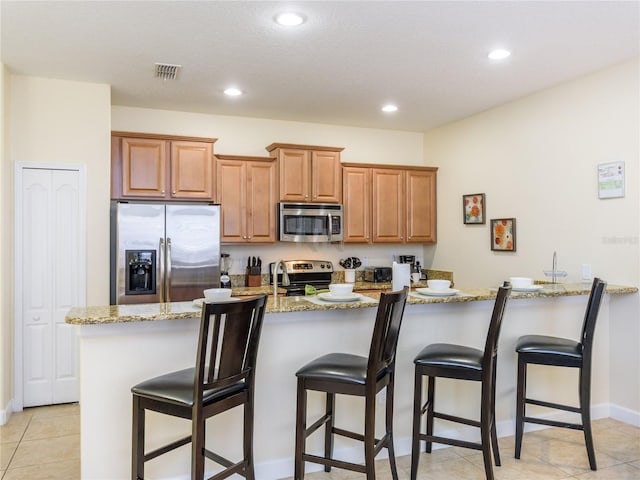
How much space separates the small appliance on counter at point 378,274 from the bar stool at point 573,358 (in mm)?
2561

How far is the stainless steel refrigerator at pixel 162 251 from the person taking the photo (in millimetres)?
4125

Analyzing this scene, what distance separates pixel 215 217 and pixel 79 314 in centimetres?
214

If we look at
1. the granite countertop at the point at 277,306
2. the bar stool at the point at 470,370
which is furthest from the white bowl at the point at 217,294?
the bar stool at the point at 470,370

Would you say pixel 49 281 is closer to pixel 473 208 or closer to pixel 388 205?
pixel 388 205

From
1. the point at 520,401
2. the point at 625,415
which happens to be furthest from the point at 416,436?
the point at 625,415

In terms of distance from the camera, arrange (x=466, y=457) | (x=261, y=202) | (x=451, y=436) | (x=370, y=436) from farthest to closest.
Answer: (x=261, y=202)
(x=451, y=436)
(x=466, y=457)
(x=370, y=436)

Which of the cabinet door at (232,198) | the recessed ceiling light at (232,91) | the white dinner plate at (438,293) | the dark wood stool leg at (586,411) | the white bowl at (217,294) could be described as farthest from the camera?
the cabinet door at (232,198)

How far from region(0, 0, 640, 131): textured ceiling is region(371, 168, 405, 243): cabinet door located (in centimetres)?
109

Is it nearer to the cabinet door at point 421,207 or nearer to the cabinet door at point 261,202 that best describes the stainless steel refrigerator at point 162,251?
the cabinet door at point 261,202

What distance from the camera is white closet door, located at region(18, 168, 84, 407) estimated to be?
400 centimetres

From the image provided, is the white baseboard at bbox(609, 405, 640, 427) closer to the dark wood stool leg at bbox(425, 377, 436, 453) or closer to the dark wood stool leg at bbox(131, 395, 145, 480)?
the dark wood stool leg at bbox(425, 377, 436, 453)

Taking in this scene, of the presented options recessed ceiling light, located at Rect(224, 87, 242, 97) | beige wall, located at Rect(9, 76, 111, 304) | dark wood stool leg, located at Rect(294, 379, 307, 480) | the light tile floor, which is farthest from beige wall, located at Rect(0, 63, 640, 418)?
dark wood stool leg, located at Rect(294, 379, 307, 480)

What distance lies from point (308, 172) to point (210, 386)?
3.45 m

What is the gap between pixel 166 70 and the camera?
12.4ft
